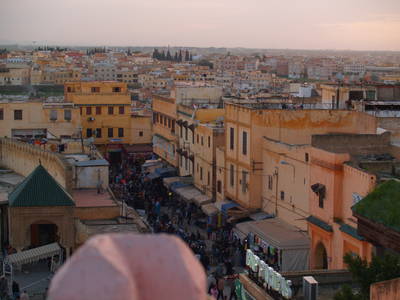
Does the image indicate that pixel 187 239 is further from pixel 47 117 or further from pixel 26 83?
pixel 26 83

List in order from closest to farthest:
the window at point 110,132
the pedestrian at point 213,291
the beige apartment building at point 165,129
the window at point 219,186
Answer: the pedestrian at point 213,291 < the window at point 219,186 < the beige apartment building at point 165,129 < the window at point 110,132

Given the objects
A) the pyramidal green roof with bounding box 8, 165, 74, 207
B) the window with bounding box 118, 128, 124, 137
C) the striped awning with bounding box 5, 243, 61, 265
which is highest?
the pyramidal green roof with bounding box 8, 165, 74, 207

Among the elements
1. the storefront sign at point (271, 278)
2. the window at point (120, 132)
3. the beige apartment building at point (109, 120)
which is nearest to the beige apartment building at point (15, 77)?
the beige apartment building at point (109, 120)

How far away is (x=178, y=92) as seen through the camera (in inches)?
1585

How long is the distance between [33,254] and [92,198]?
581cm

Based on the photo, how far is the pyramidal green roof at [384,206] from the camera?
1467 centimetres

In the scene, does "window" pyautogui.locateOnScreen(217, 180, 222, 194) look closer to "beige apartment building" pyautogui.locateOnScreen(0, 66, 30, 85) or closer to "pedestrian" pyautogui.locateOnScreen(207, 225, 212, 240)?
"pedestrian" pyautogui.locateOnScreen(207, 225, 212, 240)

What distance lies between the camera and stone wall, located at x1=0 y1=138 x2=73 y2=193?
23531mm

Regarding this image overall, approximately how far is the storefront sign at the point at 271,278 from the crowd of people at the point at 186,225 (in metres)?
4.12

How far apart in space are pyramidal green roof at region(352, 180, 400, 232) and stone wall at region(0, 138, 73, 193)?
10675mm

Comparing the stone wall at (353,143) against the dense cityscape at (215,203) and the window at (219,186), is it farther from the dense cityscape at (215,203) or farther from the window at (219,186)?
the window at (219,186)

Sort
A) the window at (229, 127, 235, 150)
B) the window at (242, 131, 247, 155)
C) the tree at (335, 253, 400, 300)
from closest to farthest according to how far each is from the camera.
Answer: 1. the tree at (335, 253, 400, 300)
2. the window at (242, 131, 247, 155)
3. the window at (229, 127, 235, 150)

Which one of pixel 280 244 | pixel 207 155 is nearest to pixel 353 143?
pixel 280 244

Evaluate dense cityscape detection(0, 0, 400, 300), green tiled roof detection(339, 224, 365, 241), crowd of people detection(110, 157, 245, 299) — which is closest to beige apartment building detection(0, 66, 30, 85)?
dense cityscape detection(0, 0, 400, 300)
